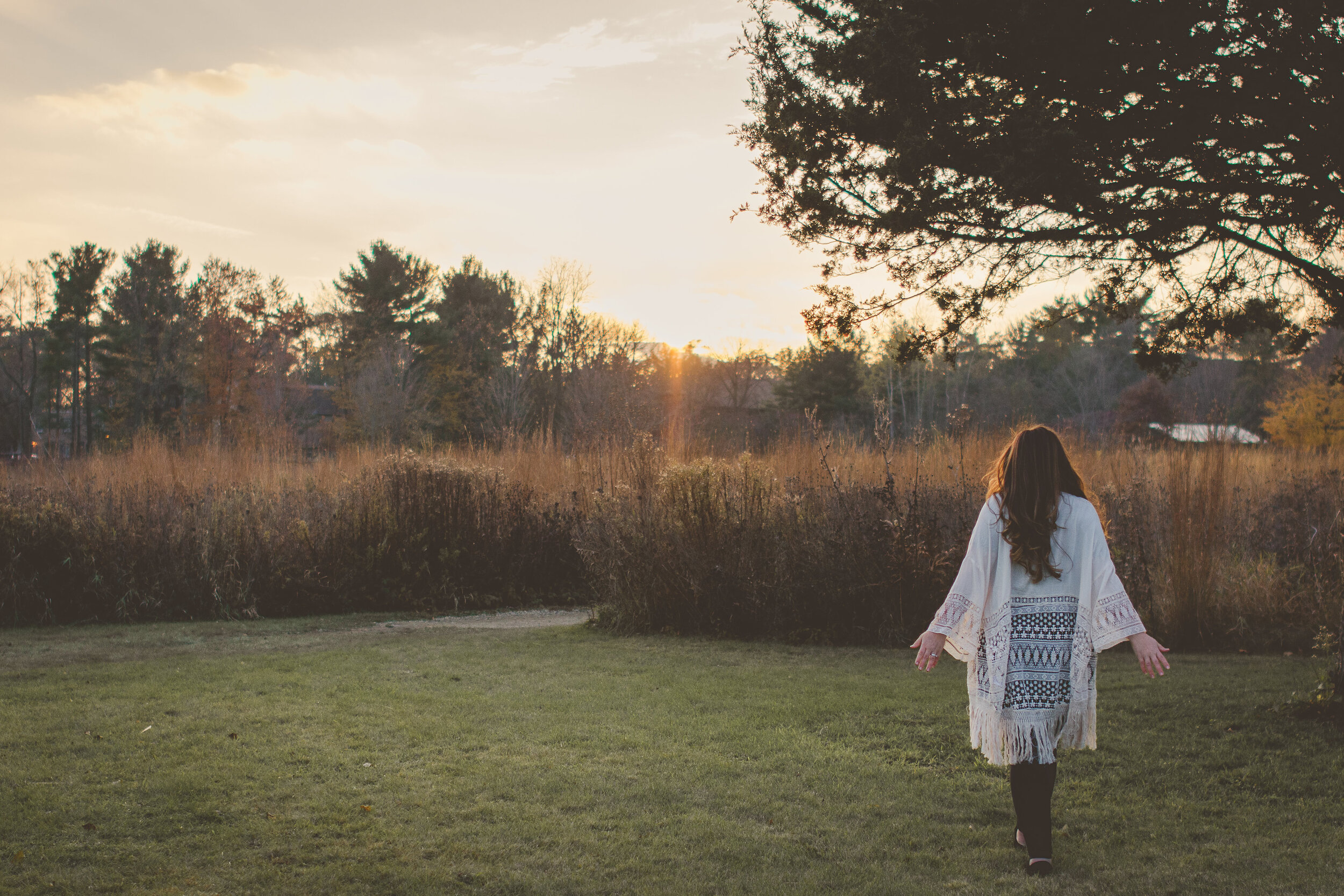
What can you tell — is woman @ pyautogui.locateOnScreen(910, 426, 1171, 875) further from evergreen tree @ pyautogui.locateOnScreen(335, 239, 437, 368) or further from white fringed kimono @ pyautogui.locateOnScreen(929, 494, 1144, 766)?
evergreen tree @ pyautogui.locateOnScreen(335, 239, 437, 368)

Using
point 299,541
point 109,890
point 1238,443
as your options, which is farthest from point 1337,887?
point 299,541

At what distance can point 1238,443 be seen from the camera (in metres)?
9.92

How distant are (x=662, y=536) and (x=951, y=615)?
513cm

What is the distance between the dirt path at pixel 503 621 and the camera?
27.6ft

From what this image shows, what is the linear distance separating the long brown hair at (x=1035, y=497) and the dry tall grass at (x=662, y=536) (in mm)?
4409

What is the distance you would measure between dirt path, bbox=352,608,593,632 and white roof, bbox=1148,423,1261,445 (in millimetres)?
5989

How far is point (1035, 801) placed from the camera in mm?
3102

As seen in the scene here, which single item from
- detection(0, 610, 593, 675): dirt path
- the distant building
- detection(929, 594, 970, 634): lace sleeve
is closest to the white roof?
detection(0, 610, 593, 675): dirt path

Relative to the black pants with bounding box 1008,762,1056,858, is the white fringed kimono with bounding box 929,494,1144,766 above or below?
above

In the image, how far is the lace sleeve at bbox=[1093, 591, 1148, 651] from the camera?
3029 millimetres

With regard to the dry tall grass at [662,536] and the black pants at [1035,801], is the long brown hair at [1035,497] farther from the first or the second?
the dry tall grass at [662,536]

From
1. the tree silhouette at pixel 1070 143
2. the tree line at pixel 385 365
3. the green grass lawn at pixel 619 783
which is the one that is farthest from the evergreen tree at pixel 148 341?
the tree silhouette at pixel 1070 143

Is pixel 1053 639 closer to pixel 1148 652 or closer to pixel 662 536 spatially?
pixel 1148 652

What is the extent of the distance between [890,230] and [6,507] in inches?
340
